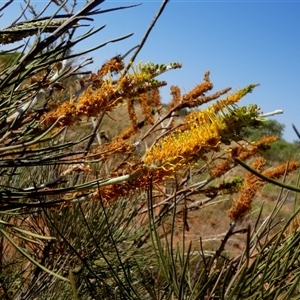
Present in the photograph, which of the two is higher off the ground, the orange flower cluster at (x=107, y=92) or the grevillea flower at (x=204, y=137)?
the orange flower cluster at (x=107, y=92)

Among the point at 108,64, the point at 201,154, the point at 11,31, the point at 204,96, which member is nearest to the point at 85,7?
the point at 11,31

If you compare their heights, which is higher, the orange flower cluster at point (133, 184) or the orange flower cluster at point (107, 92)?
the orange flower cluster at point (107, 92)

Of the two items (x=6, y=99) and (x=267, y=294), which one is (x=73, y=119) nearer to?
(x=6, y=99)

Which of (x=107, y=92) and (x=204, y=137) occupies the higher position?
(x=107, y=92)

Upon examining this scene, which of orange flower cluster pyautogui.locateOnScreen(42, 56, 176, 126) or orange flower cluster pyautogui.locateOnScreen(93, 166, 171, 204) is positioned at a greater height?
orange flower cluster pyautogui.locateOnScreen(42, 56, 176, 126)

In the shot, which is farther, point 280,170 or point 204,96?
point 280,170

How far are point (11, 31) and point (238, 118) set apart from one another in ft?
0.88

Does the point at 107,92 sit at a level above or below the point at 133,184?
above

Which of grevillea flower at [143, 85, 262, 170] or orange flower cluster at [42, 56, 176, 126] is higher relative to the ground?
orange flower cluster at [42, 56, 176, 126]

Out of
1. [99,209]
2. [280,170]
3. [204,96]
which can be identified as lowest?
[280,170]

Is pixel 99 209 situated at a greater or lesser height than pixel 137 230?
greater

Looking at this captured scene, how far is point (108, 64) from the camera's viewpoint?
2.47 ft

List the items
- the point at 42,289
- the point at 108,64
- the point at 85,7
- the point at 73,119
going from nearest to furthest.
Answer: the point at 85,7
the point at 73,119
the point at 108,64
the point at 42,289

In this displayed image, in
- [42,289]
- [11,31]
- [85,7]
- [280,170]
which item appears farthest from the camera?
[280,170]
